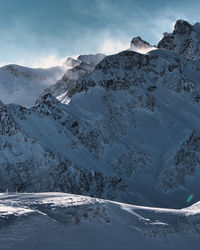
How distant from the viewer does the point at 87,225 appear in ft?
32.0

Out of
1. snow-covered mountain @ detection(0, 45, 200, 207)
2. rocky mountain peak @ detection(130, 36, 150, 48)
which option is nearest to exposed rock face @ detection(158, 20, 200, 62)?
rocky mountain peak @ detection(130, 36, 150, 48)

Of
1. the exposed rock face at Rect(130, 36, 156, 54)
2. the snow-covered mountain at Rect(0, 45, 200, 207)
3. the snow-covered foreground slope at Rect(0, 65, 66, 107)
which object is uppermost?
the exposed rock face at Rect(130, 36, 156, 54)

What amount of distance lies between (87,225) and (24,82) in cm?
9849

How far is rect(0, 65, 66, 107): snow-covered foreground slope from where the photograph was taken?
91.1m

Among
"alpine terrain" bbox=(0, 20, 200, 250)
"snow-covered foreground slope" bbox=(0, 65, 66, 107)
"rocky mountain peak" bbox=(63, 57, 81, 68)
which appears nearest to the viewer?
"alpine terrain" bbox=(0, 20, 200, 250)

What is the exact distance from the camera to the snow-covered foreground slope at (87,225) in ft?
27.4

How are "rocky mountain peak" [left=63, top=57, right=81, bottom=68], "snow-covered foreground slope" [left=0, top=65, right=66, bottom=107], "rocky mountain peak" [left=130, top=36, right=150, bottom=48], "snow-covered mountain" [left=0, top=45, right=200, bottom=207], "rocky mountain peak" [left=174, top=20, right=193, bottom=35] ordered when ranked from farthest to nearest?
"rocky mountain peak" [left=63, top=57, right=81, bottom=68], "rocky mountain peak" [left=174, top=20, right=193, bottom=35], "rocky mountain peak" [left=130, top=36, right=150, bottom=48], "snow-covered foreground slope" [left=0, top=65, right=66, bottom=107], "snow-covered mountain" [left=0, top=45, right=200, bottom=207]

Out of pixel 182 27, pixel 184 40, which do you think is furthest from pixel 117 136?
pixel 182 27

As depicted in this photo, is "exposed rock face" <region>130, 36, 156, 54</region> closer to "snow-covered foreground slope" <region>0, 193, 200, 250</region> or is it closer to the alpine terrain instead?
the alpine terrain

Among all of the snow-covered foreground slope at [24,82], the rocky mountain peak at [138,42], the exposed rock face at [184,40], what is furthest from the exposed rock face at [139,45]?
the snow-covered foreground slope at [24,82]

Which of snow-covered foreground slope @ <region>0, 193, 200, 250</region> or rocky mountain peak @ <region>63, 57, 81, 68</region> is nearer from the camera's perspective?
snow-covered foreground slope @ <region>0, 193, 200, 250</region>

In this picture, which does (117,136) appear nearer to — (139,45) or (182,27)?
(139,45)

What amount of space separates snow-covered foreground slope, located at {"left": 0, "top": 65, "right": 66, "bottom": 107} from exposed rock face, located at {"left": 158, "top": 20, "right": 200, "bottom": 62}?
41.0 metres

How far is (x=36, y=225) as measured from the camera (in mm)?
9055
